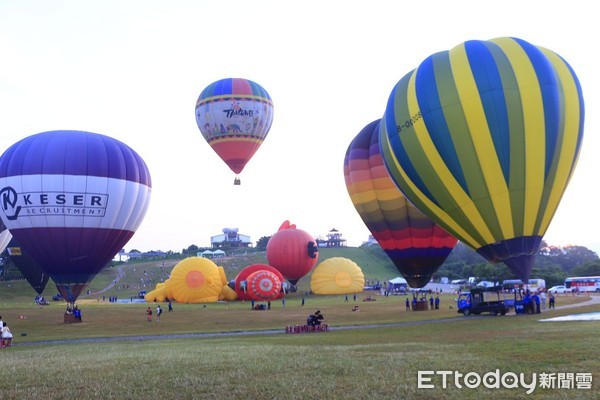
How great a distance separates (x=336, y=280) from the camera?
65.6m

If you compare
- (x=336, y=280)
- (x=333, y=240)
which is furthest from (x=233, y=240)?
(x=336, y=280)

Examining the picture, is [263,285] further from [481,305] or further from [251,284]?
[481,305]

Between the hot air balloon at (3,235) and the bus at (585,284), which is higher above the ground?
the hot air balloon at (3,235)

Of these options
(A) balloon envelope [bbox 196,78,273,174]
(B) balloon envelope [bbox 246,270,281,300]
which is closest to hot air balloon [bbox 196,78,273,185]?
(A) balloon envelope [bbox 196,78,273,174]

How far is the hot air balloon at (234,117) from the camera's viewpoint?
4797 centimetres

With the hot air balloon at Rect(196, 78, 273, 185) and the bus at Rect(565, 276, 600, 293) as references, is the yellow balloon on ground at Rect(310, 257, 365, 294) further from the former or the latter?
the bus at Rect(565, 276, 600, 293)

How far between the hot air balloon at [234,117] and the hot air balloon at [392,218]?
1444cm

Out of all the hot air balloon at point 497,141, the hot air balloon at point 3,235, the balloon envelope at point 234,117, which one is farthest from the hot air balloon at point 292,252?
the hot air balloon at point 497,141

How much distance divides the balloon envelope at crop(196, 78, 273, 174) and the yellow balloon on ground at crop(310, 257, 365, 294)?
20.8m

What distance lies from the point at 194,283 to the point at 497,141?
39.5m

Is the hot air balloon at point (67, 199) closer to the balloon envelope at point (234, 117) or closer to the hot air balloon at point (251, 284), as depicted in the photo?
the balloon envelope at point (234, 117)

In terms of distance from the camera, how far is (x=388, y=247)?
35375 mm

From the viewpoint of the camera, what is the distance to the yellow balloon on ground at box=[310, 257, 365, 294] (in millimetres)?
65625

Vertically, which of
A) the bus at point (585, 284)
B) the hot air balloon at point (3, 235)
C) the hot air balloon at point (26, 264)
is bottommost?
the bus at point (585, 284)
